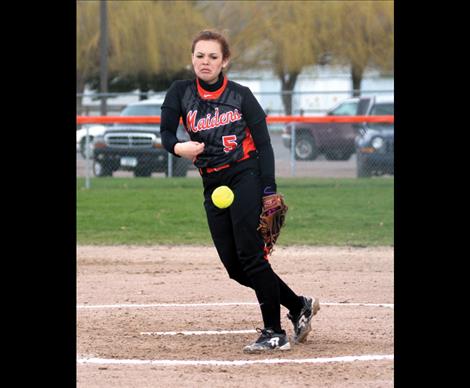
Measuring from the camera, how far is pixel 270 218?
697 cm

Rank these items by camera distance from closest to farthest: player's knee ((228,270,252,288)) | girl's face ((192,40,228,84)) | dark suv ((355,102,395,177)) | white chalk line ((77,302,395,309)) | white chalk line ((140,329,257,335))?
girl's face ((192,40,228,84)) → player's knee ((228,270,252,288)) → white chalk line ((140,329,257,335)) → white chalk line ((77,302,395,309)) → dark suv ((355,102,395,177))

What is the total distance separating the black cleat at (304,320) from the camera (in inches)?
287

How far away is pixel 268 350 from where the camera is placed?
23.0 ft

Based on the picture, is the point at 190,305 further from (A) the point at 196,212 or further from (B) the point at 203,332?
(A) the point at 196,212

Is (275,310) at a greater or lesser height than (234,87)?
lesser

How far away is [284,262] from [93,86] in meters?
31.7

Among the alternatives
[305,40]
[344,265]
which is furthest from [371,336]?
[305,40]

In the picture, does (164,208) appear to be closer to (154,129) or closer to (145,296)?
(154,129)

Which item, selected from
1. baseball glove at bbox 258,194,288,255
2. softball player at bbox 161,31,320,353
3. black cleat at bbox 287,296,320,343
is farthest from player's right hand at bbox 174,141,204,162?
black cleat at bbox 287,296,320,343

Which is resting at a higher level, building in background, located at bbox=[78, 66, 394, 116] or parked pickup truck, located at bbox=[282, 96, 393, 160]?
building in background, located at bbox=[78, 66, 394, 116]

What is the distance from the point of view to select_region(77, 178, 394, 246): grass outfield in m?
14.1

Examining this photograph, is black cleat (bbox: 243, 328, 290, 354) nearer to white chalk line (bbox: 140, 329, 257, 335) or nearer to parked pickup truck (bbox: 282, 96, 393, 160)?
white chalk line (bbox: 140, 329, 257, 335)

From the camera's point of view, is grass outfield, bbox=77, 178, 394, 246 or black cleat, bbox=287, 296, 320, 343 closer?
black cleat, bbox=287, 296, 320, 343
